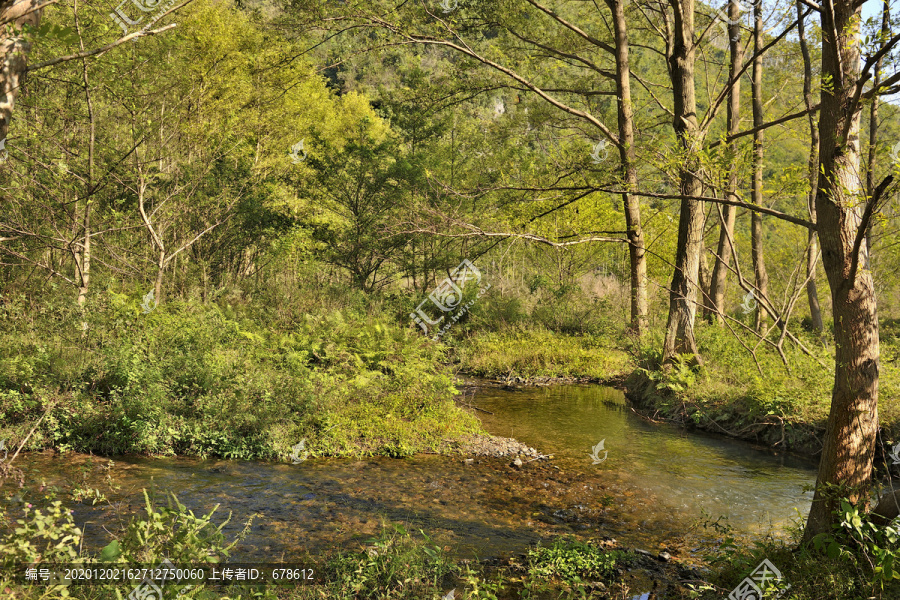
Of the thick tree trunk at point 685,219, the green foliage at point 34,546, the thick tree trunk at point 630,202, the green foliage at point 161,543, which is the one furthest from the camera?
the thick tree trunk at point 630,202

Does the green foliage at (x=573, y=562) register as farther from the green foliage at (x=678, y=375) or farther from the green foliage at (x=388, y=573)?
the green foliage at (x=678, y=375)

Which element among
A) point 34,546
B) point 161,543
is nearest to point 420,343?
point 161,543

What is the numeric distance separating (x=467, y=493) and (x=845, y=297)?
14.0 ft

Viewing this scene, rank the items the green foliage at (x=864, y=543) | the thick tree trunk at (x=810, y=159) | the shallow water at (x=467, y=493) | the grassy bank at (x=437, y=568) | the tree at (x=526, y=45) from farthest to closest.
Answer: the tree at (x=526, y=45)
the thick tree trunk at (x=810, y=159)
the shallow water at (x=467, y=493)
the green foliage at (x=864, y=543)
the grassy bank at (x=437, y=568)

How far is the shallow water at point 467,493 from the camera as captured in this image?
520cm

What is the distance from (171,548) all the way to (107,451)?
4.48m

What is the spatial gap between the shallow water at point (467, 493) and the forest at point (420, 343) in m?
0.05

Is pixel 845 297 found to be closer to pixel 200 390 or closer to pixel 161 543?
pixel 161 543

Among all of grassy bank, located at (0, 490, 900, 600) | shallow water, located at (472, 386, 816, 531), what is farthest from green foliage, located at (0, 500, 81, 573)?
shallow water, located at (472, 386, 816, 531)

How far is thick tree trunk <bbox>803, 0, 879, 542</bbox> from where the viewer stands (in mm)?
3859

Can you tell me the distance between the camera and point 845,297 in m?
3.94

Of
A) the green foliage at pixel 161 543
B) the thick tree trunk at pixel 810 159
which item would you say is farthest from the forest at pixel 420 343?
the thick tree trunk at pixel 810 159

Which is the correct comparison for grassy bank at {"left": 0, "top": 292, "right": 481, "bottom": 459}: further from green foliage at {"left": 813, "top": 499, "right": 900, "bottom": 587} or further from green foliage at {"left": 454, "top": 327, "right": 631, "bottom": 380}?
green foliage at {"left": 813, "top": 499, "right": 900, "bottom": 587}

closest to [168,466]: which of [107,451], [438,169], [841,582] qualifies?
[107,451]
